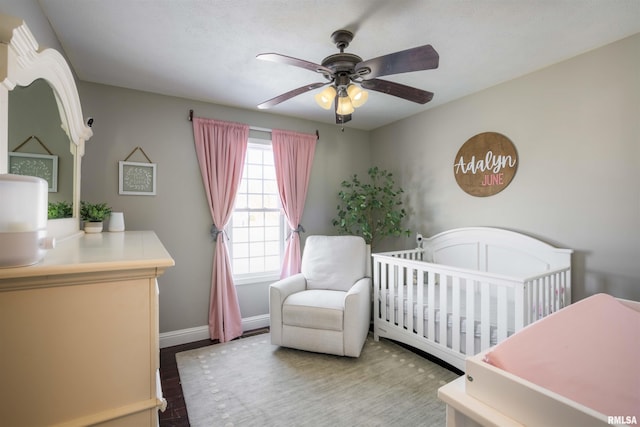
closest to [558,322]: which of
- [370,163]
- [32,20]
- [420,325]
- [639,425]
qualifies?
[639,425]

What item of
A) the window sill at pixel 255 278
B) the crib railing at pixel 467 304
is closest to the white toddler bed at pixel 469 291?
the crib railing at pixel 467 304

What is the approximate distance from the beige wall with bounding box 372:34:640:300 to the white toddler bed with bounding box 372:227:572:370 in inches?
6.1

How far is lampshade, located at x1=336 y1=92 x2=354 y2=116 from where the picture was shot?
175cm

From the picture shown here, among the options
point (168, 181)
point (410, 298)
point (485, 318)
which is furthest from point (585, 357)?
point (168, 181)

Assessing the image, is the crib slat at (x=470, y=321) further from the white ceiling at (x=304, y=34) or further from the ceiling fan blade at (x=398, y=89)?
the white ceiling at (x=304, y=34)

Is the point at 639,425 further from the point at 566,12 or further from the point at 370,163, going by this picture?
the point at 370,163

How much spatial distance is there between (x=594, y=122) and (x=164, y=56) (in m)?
3.18

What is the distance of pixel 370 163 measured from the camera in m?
4.05

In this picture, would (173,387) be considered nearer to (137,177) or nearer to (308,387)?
(308,387)

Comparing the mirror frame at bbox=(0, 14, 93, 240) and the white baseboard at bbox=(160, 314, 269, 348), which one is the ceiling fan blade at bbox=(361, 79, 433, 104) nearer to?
the mirror frame at bbox=(0, 14, 93, 240)

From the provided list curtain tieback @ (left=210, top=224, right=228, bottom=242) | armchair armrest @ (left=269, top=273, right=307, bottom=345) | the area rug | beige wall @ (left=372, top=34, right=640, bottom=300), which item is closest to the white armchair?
armchair armrest @ (left=269, top=273, right=307, bottom=345)

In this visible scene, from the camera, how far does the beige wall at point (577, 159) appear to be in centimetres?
190

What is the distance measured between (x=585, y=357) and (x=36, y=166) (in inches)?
81.7

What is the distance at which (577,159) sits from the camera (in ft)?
6.98
